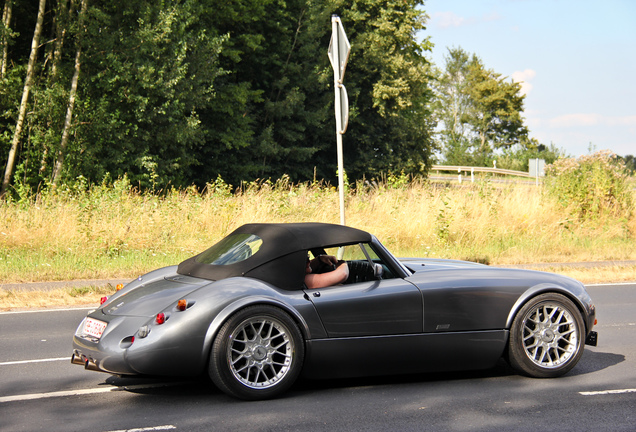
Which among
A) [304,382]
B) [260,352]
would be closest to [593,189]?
[304,382]

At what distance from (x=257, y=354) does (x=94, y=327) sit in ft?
4.26

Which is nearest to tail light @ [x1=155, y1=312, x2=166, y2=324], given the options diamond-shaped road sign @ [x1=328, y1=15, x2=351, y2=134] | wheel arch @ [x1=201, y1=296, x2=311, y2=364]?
wheel arch @ [x1=201, y1=296, x2=311, y2=364]

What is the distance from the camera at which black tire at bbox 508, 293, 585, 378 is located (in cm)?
591

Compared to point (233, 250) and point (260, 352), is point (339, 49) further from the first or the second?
point (260, 352)

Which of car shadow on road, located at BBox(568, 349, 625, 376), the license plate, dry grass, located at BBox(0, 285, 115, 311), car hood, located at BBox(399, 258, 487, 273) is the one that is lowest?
car shadow on road, located at BBox(568, 349, 625, 376)

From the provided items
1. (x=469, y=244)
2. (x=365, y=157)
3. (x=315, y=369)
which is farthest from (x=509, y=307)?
(x=365, y=157)

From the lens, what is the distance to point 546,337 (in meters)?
5.99

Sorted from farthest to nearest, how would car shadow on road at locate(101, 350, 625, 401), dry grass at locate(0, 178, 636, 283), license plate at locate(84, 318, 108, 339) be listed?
1. dry grass at locate(0, 178, 636, 283)
2. car shadow on road at locate(101, 350, 625, 401)
3. license plate at locate(84, 318, 108, 339)

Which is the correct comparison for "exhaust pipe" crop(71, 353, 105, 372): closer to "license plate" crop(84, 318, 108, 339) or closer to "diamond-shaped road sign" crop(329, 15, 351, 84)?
"license plate" crop(84, 318, 108, 339)

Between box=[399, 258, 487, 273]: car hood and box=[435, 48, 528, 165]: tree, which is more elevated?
box=[435, 48, 528, 165]: tree

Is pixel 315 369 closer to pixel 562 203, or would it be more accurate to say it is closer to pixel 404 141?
pixel 562 203

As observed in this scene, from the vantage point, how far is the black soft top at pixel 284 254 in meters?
5.50

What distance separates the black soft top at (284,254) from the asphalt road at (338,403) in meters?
0.93

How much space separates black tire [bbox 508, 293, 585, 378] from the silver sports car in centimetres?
1
